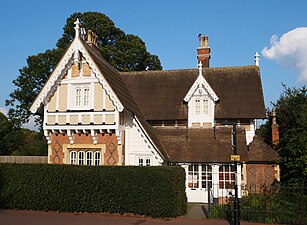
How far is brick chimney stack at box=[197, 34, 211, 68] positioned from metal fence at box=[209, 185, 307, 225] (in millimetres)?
14222

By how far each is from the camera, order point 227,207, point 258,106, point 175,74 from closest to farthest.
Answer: point 227,207 < point 258,106 < point 175,74

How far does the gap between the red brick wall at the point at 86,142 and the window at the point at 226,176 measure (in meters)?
6.04

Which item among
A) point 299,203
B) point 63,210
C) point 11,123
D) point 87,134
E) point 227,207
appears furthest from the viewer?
point 11,123

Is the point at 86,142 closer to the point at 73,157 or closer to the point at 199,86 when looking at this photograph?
the point at 73,157

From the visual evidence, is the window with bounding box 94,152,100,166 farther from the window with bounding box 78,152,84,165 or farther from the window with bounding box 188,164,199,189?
the window with bounding box 188,164,199,189

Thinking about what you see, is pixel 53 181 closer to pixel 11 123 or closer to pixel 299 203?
pixel 299 203

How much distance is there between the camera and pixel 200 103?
66.9 feet

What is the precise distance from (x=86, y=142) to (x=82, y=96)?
99.8 inches

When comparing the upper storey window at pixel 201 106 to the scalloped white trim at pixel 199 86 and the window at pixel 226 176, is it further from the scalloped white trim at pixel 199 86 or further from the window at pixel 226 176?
the window at pixel 226 176

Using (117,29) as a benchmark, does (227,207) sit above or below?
below

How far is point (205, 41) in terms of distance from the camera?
26.4m

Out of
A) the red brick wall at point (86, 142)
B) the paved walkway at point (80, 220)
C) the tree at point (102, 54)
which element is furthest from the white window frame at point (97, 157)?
the tree at point (102, 54)

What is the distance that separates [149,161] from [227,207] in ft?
17.4

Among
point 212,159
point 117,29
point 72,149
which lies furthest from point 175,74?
point 117,29
